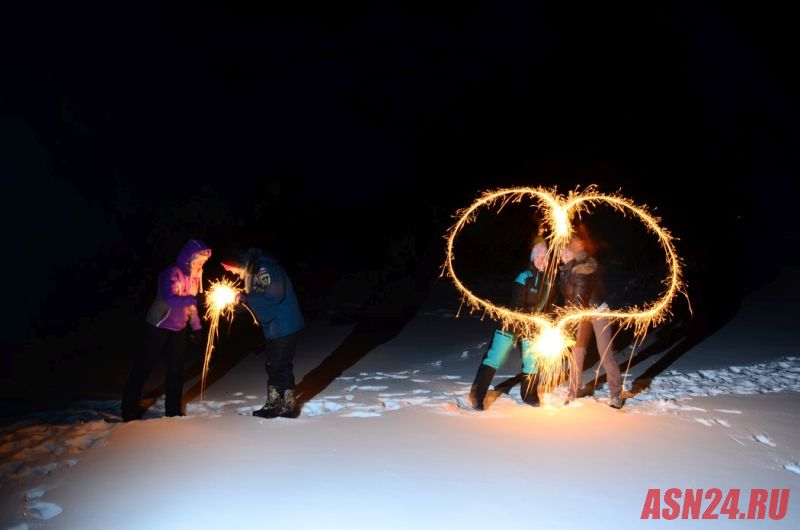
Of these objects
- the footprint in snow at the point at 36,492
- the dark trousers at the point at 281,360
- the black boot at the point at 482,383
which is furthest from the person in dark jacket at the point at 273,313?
the footprint in snow at the point at 36,492

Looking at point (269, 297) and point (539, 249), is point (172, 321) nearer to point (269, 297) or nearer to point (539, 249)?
point (269, 297)

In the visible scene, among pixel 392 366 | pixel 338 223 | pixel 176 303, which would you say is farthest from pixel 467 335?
pixel 338 223

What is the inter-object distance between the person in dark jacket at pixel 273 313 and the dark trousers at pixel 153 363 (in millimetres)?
795

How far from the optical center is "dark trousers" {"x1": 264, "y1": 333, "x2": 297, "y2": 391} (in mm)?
6445

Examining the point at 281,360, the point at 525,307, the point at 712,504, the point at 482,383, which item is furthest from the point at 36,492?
the point at 712,504

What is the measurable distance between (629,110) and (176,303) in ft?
80.4

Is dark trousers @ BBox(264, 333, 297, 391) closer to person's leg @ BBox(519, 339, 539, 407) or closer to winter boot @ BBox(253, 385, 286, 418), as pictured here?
winter boot @ BBox(253, 385, 286, 418)

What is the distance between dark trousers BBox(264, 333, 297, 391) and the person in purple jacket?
801 mm

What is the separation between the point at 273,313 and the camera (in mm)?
6422

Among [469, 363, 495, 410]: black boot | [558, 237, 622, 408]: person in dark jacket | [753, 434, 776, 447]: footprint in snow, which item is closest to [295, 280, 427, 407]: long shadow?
[469, 363, 495, 410]: black boot

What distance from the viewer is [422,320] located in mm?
15148

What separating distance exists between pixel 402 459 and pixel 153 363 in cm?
273

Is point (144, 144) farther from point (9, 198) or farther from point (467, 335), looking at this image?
point (467, 335)

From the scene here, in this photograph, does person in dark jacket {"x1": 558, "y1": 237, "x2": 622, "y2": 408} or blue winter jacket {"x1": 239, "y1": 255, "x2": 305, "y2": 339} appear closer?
blue winter jacket {"x1": 239, "y1": 255, "x2": 305, "y2": 339}
